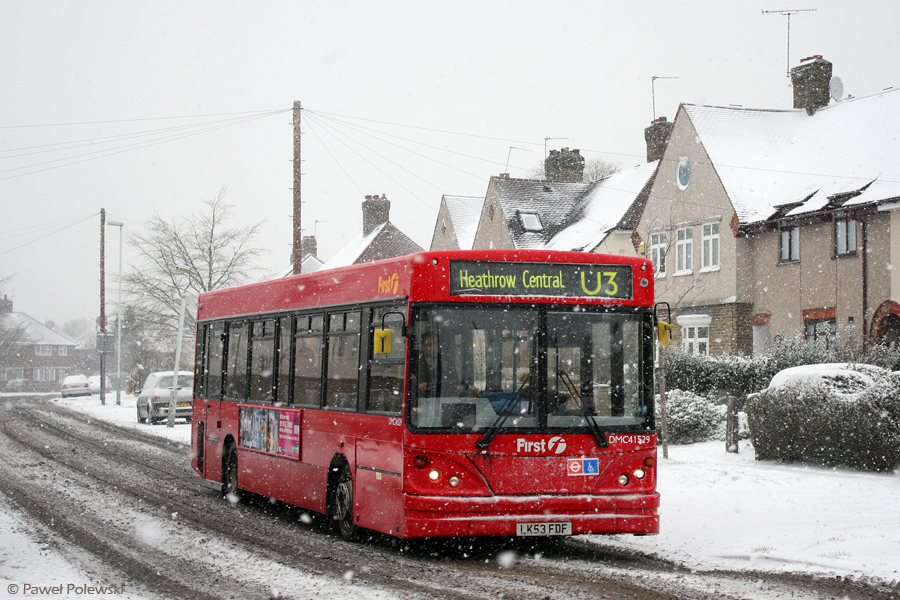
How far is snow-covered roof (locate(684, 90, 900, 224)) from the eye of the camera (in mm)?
29328

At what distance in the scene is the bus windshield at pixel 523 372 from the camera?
9477 mm

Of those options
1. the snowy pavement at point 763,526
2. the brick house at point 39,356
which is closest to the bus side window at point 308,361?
the snowy pavement at point 763,526

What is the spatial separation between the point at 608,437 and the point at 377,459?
221cm

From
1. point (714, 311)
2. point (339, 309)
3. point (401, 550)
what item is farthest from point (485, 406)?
point (714, 311)

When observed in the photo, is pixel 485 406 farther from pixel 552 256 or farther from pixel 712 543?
pixel 712 543

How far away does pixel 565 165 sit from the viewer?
5188cm

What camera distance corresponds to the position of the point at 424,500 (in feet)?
30.6

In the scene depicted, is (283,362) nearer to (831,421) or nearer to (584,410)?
(584,410)

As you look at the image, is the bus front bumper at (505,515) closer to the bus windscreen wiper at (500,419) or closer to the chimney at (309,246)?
the bus windscreen wiper at (500,419)

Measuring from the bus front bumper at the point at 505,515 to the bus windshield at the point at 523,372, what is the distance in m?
0.64

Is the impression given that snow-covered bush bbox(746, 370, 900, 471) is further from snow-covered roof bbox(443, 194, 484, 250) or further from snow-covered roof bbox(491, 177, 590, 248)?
snow-covered roof bbox(443, 194, 484, 250)

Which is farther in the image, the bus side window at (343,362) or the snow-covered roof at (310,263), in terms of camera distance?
the snow-covered roof at (310,263)

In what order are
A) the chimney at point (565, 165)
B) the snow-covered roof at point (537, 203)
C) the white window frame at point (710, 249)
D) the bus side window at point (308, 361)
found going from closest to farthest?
the bus side window at point (308, 361), the white window frame at point (710, 249), the snow-covered roof at point (537, 203), the chimney at point (565, 165)

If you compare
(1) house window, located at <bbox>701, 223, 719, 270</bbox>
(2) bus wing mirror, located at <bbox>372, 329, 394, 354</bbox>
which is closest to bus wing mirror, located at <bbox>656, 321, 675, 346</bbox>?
(2) bus wing mirror, located at <bbox>372, 329, 394, 354</bbox>
